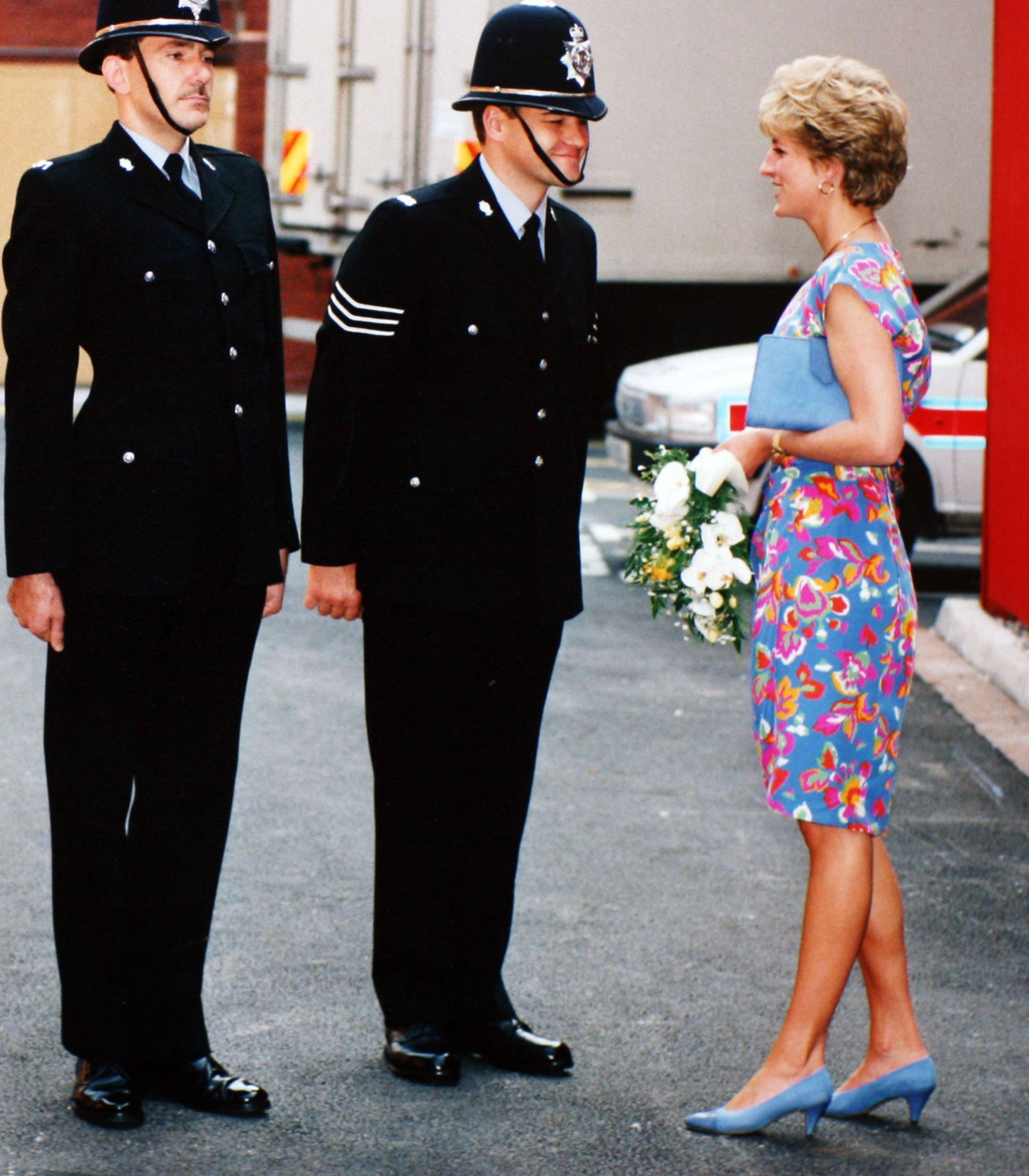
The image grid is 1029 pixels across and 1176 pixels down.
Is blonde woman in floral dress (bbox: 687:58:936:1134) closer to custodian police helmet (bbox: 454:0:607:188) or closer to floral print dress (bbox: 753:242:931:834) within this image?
floral print dress (bbox: 753:242:931:834)

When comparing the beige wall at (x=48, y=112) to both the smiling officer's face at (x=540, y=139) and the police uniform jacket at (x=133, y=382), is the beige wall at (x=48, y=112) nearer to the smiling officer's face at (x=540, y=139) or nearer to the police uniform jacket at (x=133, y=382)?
the smiling officer's face at (x=540, y=139)

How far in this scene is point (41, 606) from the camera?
3.42 metres

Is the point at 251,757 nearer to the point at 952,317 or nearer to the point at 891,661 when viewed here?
the point at 891,661

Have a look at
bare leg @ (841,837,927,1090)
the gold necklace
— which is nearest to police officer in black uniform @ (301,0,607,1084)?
the gold necklace

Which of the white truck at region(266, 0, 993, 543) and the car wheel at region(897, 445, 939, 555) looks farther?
the white truck at region(266, 0, 993, 543)

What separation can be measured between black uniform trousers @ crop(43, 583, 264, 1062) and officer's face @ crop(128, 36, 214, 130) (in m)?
0.83

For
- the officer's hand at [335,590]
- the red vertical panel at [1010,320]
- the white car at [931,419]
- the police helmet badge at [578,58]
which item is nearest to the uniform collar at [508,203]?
the police helmet badge at [578,58]

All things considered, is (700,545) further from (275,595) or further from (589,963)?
(589,963)

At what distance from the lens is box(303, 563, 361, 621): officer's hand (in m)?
3.73

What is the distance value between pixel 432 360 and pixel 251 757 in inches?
116

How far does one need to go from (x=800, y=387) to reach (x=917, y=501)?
6.88 meters

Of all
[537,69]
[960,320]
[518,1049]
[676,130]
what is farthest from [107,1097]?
[676,130]

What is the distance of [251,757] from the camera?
639 cm

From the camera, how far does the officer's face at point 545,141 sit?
143 inches
